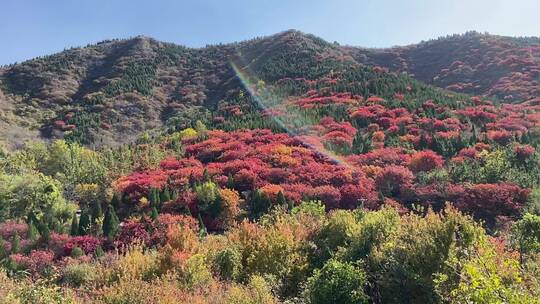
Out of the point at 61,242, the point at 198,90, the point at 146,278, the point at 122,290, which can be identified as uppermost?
the point at 198,90

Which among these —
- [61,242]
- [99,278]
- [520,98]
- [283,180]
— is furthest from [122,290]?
[520,98]

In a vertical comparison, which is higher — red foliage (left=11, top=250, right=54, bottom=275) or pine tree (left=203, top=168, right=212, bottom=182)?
pine tree (left=203, top=168, right=212, bottom=182)

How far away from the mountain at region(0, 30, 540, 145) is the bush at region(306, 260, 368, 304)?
175 feet

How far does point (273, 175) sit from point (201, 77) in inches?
2943

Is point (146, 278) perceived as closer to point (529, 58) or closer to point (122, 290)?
point (122, 290)

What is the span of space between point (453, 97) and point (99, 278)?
222 feet

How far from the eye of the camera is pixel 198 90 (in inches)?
4259

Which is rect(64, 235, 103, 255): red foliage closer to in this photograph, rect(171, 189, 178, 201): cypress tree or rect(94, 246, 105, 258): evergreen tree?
rect(94, 246, 105, 258): evergreen tree

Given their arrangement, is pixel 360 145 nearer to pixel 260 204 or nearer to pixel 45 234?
pixel 260 204

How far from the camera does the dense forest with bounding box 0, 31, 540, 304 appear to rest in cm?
1625

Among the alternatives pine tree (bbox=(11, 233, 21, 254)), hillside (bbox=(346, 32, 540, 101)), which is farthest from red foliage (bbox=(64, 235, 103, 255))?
hillside (bbox=(346, 32, 540, 101))

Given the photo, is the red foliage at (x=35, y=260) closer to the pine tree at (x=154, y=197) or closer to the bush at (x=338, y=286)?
the pine tree at (x=154, y=197)

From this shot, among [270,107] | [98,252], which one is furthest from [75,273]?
[270,107]

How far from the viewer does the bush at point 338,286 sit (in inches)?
589
